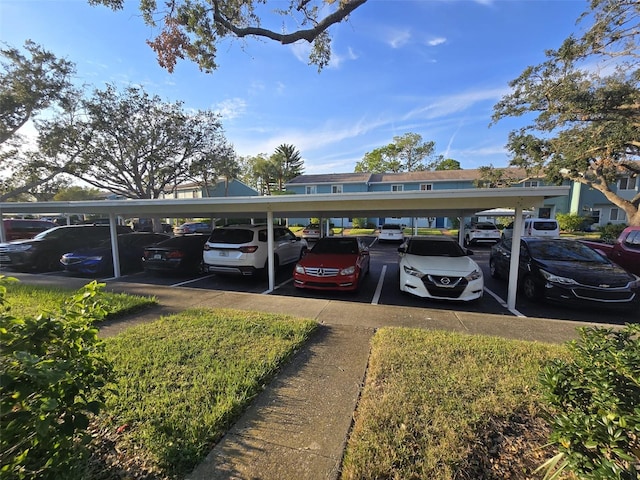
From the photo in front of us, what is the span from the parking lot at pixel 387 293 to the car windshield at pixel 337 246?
113cm

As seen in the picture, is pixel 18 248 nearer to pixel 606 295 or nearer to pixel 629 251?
pixel 606 295

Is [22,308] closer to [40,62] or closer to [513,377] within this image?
Result: [513,377]

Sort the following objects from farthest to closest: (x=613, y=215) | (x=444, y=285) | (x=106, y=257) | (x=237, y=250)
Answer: (x=613, y=215)
(x=106, y=257)
(x=237, y=250)
(x=444, y=285)

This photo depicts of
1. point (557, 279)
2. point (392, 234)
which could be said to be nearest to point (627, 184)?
point (392, 234)

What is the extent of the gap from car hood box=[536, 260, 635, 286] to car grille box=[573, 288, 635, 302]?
15 centimetres

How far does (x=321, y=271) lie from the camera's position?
6.97 metres

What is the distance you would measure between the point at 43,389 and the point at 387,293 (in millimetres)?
6895

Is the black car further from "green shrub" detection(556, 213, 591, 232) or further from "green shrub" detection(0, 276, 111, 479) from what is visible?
"green shrub" detection(556, 213, 591, 232)

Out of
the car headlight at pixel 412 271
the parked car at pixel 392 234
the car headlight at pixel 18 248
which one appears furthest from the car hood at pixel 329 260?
the parked car at pixel 392 234

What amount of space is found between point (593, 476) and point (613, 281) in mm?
6057

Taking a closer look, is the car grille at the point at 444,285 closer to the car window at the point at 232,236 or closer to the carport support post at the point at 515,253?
the carport support post at the point at 515,253

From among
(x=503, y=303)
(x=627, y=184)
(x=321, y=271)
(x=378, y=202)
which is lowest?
(x=503, y=303)

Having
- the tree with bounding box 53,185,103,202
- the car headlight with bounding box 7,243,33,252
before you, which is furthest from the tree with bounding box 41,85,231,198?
the tree with bounding box 53,185,103,202

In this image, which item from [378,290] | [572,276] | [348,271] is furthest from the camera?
[378,290]
